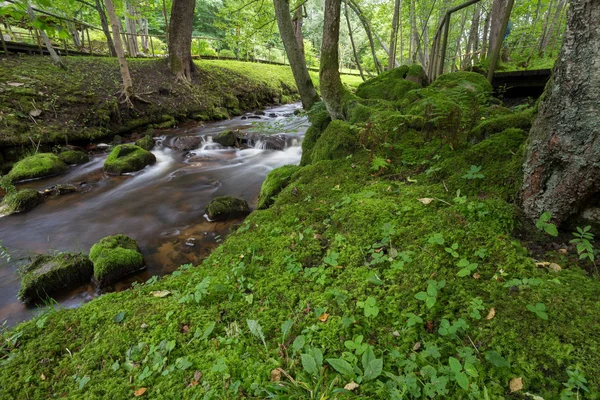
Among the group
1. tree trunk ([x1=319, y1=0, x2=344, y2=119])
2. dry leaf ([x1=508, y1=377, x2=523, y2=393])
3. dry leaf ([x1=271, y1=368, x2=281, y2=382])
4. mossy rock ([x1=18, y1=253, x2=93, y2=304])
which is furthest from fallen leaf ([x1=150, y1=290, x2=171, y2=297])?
tree trunk ([x1=319, y1=0, x2=344, y2=119])

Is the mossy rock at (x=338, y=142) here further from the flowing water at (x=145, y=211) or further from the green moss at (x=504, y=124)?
the flowing water at (x=145, y=211)

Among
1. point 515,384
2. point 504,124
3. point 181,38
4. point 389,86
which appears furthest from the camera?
point 181,38

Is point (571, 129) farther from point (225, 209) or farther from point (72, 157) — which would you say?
point (72, 157)

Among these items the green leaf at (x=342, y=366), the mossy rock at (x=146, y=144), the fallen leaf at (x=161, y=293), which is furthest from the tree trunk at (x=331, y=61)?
the mossy rock at (x=146, y=144)

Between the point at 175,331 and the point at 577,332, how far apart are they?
2.52 meters

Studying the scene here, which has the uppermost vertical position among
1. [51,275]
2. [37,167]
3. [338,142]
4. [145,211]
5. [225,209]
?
[338,142]

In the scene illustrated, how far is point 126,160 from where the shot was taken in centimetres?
880

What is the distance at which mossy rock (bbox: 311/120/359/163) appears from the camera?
4266 mm

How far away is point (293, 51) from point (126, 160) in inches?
243

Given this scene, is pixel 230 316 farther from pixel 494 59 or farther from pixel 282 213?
pixel 494 59

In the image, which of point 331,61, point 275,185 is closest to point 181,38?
point 331,61

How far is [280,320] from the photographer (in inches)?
82.6

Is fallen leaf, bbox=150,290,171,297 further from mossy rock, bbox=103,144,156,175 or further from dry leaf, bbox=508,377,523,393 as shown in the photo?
mossy rock, bbox=103,144,156,175

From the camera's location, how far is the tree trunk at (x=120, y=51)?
9.67m
